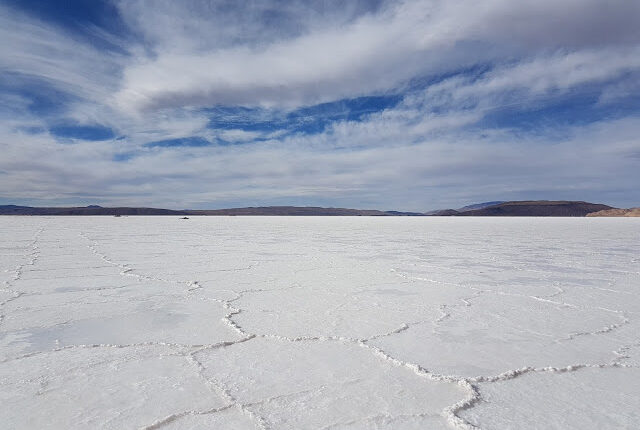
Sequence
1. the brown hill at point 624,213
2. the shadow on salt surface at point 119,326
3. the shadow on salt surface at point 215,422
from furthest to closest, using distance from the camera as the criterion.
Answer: the brown hill at point 624,213
the shadow on salt surface at point 119,326
the shadow on salt surface at point 215,422

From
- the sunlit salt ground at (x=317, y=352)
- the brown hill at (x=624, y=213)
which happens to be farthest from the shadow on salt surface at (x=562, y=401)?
the brown hill at (x=624, y=213)

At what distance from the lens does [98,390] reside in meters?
1.64

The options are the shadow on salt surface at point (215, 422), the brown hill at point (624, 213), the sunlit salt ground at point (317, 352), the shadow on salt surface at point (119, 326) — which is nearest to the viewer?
the shadow on salt surface at point (215, 422)

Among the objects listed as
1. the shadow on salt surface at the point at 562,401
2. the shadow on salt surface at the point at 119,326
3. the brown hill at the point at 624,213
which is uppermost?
the brown hill at the point at 624,213

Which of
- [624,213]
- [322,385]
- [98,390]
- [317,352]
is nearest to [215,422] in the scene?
[322,385]

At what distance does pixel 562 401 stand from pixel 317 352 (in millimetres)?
1084

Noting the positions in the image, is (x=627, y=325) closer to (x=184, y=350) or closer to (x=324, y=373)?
(x=324, y=373)

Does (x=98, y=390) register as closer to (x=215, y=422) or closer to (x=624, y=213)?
(x=215, y=422)

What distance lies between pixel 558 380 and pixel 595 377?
18cm

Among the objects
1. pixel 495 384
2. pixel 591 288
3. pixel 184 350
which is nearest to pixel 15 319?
pixel 184 350

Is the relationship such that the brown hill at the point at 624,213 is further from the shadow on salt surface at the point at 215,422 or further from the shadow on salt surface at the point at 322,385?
the shadow on salt surface at the point at 215,422

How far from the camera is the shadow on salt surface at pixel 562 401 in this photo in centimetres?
142

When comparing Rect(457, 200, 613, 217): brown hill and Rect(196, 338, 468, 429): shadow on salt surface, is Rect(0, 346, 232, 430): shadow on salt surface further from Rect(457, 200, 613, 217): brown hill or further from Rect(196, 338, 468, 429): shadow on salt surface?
Rect(457, 200, 613, 217): brown hill

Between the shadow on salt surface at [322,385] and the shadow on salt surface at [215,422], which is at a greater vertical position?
the shadow on salt surface at [215,422]
